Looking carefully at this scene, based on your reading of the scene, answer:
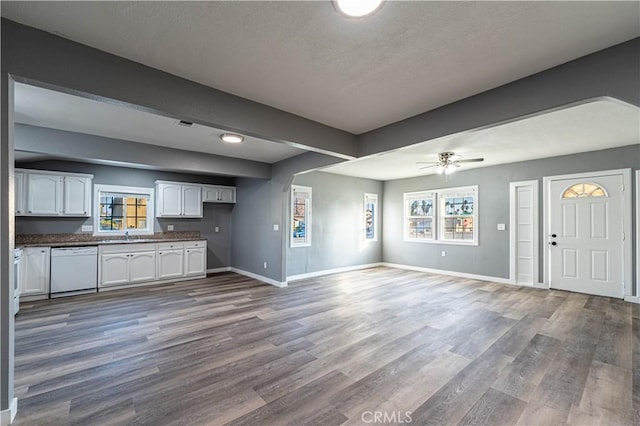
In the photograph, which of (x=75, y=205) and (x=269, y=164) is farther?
(x=269, y=164)

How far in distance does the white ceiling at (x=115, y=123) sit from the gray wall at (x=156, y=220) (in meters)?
0.95

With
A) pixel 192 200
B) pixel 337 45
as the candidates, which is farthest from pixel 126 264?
pixel 337 45

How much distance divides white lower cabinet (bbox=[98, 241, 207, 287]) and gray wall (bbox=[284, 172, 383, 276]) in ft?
6.83

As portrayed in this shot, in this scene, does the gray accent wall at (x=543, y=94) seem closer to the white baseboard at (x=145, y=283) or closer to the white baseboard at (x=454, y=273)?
the white baseboard at (x=454, y=273)

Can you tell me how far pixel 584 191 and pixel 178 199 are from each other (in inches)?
319

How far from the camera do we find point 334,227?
7039mm

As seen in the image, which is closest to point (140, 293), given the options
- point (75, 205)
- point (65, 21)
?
point (75, 205)

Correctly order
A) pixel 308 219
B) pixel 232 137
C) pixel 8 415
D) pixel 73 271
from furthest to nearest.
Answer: pixel 308 219
pixel 73 271
pixel 232 137
pixel 8 415

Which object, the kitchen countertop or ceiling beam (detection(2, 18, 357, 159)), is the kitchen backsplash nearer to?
the kitchen countertop

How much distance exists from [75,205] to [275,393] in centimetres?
538

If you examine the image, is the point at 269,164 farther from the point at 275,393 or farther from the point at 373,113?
the point at 275,393

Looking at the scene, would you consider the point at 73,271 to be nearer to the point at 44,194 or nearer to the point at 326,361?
the point at 44,194

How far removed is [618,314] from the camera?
3896 millimetres

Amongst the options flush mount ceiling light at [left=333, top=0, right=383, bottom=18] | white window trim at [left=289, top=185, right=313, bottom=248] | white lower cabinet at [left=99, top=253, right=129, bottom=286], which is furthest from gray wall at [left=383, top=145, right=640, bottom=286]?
white lower cabinet at [left=99, top=253, right=129, bottom=286]
